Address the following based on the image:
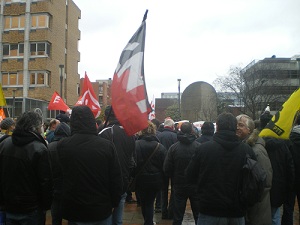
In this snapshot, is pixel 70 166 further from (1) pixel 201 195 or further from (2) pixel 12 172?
(1) pixel 201 195

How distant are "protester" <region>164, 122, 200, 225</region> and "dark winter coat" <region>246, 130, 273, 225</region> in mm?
1647

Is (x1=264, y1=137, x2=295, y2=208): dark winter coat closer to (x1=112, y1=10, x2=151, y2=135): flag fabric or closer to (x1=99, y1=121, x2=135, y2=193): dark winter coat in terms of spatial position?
(x1=112, y1=10, x2=151, y2=135): flag fabric

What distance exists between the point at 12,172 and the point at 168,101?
84652 mm

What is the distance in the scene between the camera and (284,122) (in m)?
4.94

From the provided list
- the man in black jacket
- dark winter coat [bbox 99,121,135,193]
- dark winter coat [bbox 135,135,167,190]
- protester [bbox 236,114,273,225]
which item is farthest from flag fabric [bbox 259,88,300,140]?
dark winter coat [bbox 135,135,167,190]

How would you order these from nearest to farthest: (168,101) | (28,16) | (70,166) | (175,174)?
1. (70,166)
2. (175,174)
3. (28,16)
4. (168,101)

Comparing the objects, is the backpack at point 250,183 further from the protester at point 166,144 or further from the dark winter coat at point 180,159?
the protester at point 166,144

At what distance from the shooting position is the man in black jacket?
12.0ft

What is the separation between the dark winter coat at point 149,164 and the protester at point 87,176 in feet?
7.88

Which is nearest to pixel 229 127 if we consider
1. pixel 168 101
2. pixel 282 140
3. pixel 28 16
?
pixel 282 140

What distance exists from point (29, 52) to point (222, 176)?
32.3m

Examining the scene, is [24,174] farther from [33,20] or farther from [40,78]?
[33,20]

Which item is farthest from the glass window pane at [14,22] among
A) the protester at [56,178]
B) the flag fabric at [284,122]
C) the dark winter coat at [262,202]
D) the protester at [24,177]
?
the dark winter coat at [262,202]

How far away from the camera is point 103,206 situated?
3531 mm
